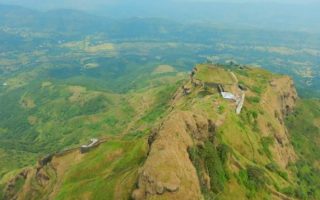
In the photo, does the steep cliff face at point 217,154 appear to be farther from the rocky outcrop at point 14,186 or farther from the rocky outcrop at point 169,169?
the rocky outcrop at point 14,186

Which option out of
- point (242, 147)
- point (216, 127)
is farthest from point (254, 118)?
point (216, 127)

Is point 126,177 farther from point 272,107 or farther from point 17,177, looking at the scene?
point 272,107

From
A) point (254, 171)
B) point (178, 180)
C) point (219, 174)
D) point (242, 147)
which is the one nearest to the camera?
point (178, 180)

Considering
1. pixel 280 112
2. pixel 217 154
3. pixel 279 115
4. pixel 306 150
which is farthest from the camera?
pixel 280 112

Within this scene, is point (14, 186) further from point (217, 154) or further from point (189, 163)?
point (189, 163)

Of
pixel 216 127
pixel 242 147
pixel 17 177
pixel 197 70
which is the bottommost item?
pixel 17 177

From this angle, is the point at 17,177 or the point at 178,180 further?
the point at 17,177

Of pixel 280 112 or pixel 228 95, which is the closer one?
pixel 228 95

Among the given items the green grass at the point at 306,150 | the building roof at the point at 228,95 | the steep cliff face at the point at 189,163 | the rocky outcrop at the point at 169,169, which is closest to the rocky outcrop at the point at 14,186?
the steep cliff face at the point at 189,163

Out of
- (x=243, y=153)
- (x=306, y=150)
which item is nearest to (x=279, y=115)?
(x=306, y=150)
